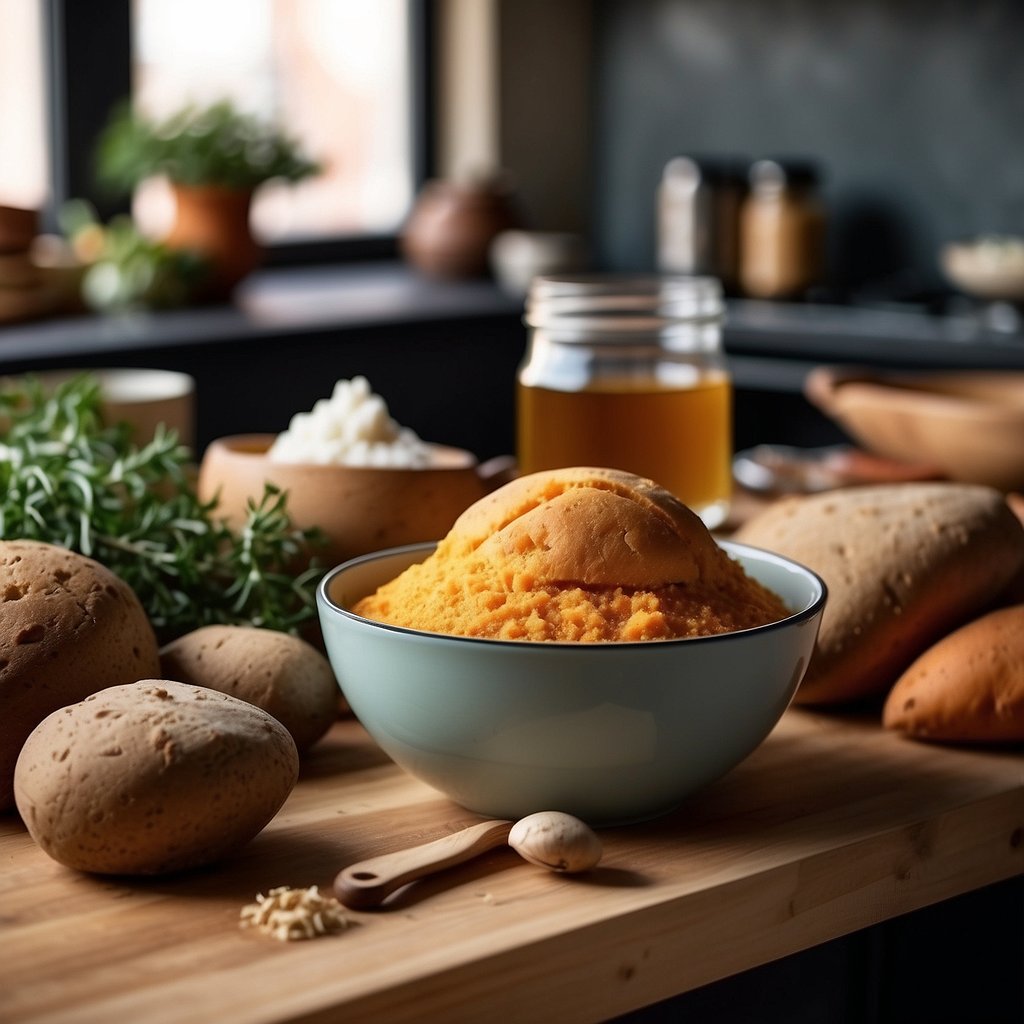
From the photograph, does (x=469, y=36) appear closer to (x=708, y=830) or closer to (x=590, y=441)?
(x=590, y=441)

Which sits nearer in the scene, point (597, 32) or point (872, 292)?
point (872, 292)

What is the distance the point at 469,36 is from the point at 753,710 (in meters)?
3.21

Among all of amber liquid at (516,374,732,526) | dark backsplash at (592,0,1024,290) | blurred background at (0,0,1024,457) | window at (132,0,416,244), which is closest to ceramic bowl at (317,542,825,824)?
amber liquid at (516,374,732,526)

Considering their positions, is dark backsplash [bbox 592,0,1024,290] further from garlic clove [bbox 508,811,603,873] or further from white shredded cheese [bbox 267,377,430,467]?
garlic clove [bbox 508,811,603,873]

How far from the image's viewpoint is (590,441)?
1.22m

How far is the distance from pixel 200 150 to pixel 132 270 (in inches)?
13.2

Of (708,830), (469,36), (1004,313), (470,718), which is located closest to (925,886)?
(708,830)

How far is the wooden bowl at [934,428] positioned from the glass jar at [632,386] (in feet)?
0.61

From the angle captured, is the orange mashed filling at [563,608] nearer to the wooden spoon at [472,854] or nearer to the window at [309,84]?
the wooden spoon at [472,854]

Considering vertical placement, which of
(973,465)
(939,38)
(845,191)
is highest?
(939,38)

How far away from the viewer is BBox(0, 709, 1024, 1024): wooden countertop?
581 mm

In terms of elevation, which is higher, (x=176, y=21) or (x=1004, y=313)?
(x=176, y=21)

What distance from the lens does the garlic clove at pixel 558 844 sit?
2.21 feet

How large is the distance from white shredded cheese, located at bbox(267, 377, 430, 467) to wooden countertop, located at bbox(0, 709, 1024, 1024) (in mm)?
205
